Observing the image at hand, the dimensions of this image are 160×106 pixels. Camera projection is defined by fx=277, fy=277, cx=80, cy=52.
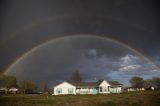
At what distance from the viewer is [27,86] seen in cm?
10075

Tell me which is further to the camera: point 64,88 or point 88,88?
point 88,88

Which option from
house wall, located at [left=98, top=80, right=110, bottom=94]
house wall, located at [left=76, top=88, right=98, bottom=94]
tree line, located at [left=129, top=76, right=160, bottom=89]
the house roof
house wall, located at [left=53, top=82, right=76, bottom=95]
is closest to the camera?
house wall, located at [left=53, top=82, right=76, bottom=95]

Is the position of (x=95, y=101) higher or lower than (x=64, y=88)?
lower

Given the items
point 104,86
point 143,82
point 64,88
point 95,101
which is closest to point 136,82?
point 143,82

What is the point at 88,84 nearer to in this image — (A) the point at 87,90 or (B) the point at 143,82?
(A) the point at 87,90

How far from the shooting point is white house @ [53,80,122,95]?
7856 cm

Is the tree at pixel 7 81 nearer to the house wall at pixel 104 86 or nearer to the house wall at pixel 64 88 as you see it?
the house wall at pixel 64 88

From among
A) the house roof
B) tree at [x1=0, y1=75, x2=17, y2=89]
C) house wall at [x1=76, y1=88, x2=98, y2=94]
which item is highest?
tree at [x1=0, y1=75, x2=17, y2=89]

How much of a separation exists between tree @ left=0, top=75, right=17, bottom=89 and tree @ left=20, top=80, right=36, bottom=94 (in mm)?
3462

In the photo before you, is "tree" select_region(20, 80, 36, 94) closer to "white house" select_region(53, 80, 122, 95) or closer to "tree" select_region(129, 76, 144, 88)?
"white house" select_region(53, 80, 122, 95)

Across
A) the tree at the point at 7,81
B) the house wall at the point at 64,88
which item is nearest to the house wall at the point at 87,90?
the house wall at the point at 64,88

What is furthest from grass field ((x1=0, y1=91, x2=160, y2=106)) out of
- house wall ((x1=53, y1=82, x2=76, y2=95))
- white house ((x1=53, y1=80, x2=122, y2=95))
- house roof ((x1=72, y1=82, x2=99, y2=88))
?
house roof ((x1=72, y1=82, x2=99, y2=88))

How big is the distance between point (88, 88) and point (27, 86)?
27.9 metres

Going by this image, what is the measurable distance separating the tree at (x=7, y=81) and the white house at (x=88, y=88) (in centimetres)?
3005
